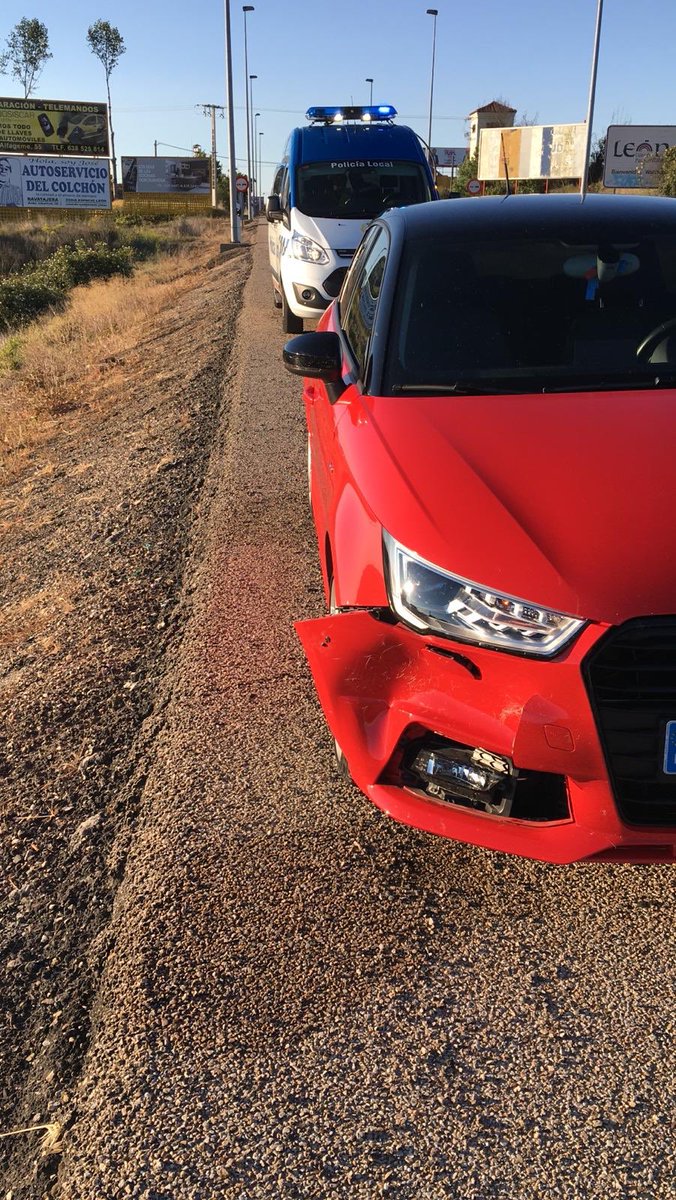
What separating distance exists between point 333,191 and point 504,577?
33.7ft

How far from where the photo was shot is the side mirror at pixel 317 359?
12.7 ft

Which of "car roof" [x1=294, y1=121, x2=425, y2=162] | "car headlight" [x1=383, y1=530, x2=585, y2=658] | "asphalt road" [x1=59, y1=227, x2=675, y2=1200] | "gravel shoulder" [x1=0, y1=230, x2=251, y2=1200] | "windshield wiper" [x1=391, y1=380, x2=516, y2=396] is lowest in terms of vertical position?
"gravel shoulder" [x1=0, y1=230, x2=251, y2=1200]

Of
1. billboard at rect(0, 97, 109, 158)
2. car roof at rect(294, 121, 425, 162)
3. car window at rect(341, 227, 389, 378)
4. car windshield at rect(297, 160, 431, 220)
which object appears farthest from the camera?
billboard at rect(0, 97, 109, 158)

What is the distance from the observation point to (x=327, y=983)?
2.42 metres

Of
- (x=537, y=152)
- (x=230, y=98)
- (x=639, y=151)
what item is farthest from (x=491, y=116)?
(x=230, y=98)

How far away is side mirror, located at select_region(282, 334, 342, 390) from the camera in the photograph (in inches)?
152

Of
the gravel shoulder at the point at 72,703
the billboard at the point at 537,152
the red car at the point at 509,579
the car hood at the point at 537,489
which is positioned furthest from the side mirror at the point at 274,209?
the billboard at the point at 537,152

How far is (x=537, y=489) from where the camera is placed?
2652 mm

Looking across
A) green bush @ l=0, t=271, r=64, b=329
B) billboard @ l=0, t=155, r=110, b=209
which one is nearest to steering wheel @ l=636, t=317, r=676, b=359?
green bush @ l=0, t=271, r=64, b=329

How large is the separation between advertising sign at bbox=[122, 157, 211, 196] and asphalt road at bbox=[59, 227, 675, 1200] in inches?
3150

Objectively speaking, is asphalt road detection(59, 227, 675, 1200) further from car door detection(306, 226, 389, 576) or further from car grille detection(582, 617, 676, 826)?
car door detection(306, 226, 389, 576)

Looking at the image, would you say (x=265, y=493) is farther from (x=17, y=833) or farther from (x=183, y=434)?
(x=17, y=833)

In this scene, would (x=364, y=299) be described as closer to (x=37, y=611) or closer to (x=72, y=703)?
(x=72, y=703)

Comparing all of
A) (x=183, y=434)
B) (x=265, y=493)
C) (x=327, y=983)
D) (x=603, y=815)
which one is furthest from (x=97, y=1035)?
(x=183, y=434)
